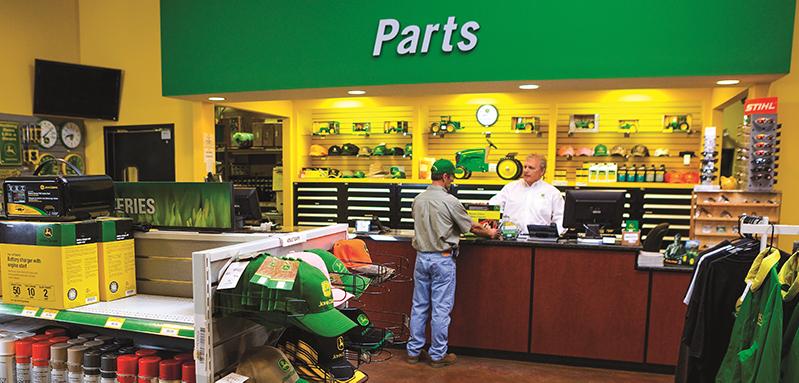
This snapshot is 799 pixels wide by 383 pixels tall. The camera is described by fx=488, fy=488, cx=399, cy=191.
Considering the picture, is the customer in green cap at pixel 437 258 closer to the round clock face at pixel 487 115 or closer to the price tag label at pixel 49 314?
the price tag label at pixel 49 314

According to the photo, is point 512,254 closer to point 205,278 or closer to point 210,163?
point 205,278

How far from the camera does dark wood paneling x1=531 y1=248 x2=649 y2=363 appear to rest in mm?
3768

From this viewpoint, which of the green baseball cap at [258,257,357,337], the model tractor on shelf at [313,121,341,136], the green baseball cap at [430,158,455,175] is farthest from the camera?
the model tractor on shelf at [313,121,341,136]

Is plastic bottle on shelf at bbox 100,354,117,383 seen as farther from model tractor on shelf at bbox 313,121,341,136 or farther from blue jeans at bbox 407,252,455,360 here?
model tractor on shelf at bbox 313,121,341,136

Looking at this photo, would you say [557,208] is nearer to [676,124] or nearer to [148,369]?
[676,124]

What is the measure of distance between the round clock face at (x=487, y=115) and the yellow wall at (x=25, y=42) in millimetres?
5537

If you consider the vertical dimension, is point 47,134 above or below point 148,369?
above

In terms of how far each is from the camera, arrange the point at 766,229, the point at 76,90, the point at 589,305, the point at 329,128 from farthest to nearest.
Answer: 1. the point at 329,128
2. the point at 76,90
3. the point at 589,305
4. the point at 766,229

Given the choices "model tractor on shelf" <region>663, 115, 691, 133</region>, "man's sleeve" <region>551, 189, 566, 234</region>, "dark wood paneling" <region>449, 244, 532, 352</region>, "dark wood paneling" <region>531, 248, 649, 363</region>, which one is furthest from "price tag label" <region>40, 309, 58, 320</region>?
"model tractor on shelf" <region>663, 115, 691, 133</region>

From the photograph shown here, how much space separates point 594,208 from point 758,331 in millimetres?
2038

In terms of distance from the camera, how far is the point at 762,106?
402cm

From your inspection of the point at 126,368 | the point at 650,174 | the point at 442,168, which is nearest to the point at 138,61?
the point at 442,168

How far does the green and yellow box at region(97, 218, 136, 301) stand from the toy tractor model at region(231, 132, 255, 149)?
5.54 m

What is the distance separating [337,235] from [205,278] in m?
0.92
